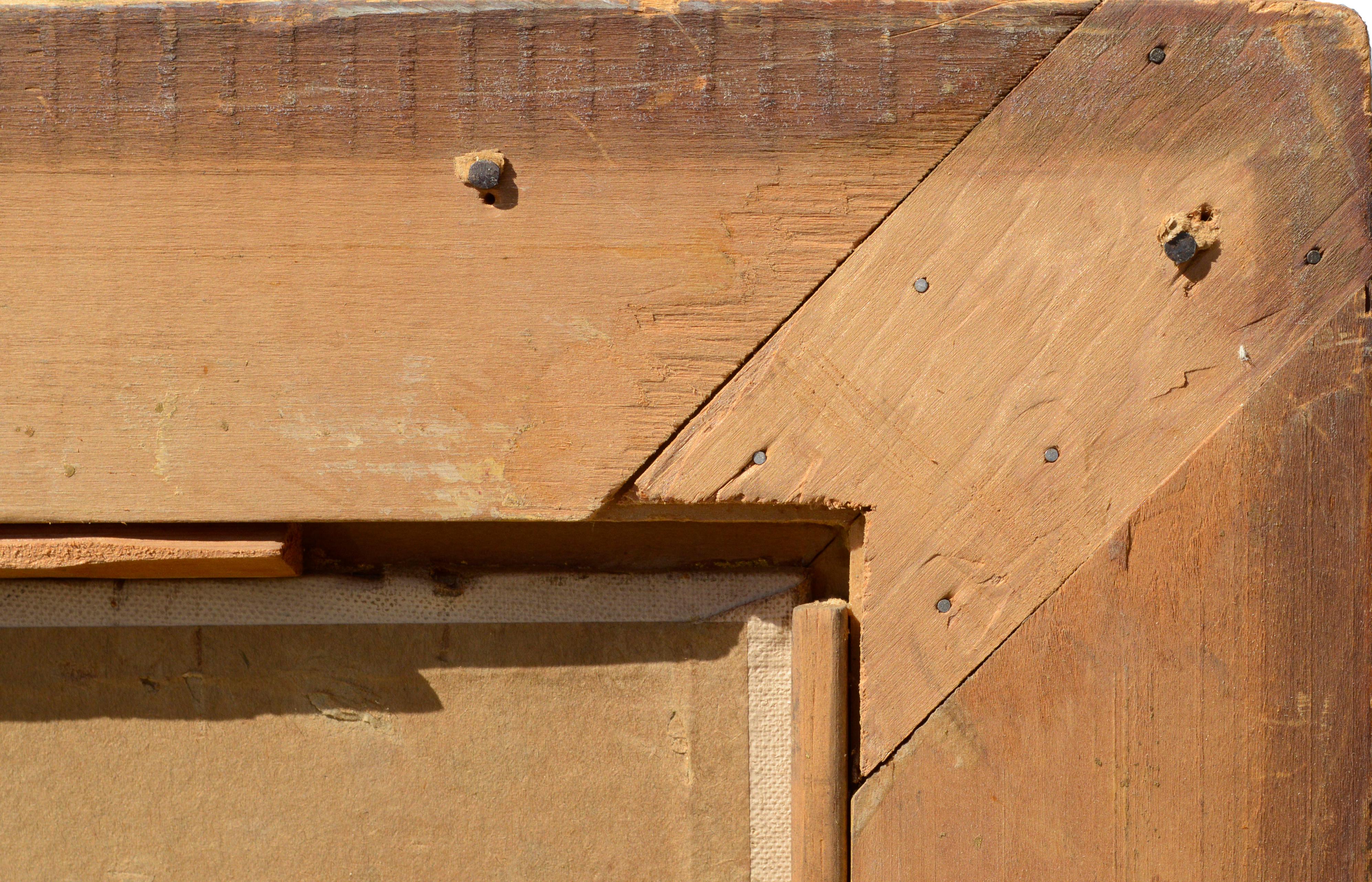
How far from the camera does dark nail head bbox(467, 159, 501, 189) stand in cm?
102

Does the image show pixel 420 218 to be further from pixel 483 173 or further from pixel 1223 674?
pixel 1223 674

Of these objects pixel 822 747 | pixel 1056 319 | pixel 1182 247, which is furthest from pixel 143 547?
pixel 1182 247

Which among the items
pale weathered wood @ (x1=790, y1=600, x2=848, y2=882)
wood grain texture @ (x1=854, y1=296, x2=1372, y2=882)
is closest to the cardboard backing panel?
pale weathered wood @ (x1=790, y1=600, x2=848, y2=882)

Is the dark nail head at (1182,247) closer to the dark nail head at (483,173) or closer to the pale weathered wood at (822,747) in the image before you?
the pale weathered wood at (822,747)

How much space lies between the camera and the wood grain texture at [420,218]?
1.04m

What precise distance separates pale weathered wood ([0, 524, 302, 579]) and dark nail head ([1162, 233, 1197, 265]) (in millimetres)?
1100

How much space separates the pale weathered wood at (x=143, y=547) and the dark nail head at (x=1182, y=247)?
3.61 ft

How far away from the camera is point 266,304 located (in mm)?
1047

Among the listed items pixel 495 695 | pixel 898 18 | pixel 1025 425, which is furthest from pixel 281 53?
pixel 1025 425

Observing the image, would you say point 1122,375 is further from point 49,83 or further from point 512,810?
point 49,83

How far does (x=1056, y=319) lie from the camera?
105 centimetres

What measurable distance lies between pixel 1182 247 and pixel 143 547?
127cm

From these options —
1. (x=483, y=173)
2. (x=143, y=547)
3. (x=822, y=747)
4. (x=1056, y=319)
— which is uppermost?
(x=483, y=173)

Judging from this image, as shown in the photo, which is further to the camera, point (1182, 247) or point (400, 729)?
point (400, 729)
